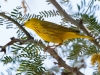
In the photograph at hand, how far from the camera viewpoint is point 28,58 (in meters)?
0.52

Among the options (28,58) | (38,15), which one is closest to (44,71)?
(28,58)

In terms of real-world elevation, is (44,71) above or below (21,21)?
below

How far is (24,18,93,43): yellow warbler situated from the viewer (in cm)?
53

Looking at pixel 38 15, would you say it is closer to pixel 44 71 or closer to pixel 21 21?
pixel 21 21

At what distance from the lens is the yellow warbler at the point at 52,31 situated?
53 cm

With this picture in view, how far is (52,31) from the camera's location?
0.58 metres

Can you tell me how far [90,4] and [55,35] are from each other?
12 cm

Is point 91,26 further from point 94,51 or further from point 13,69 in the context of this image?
point 13,69

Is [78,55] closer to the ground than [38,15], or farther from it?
closer to the ground

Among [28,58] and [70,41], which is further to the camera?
[70,41]

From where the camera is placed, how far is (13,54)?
53 cm

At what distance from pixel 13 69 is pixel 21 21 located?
0.37 ft

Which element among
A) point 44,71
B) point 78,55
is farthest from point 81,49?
point 44,71

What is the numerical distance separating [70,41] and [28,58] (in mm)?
147
